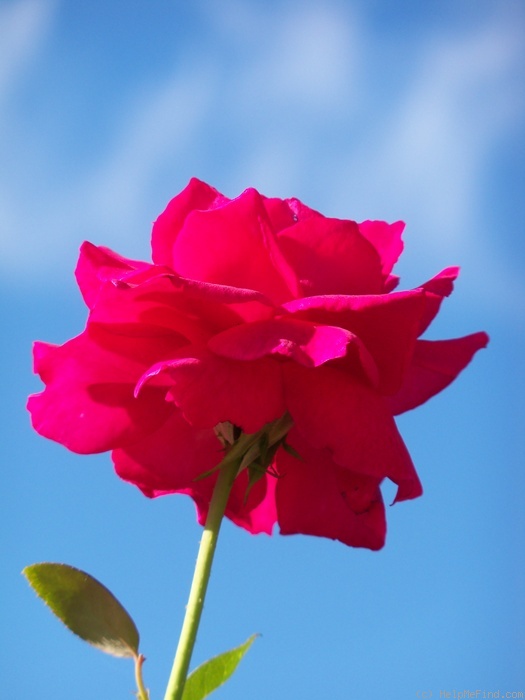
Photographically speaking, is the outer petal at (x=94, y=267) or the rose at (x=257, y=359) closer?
the rose at (x=257, y=359)

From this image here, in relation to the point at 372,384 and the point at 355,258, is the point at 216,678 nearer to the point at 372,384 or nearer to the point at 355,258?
the point at 372,384

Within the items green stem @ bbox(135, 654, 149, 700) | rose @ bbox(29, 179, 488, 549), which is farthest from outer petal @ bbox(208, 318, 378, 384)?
green stem @ bbox(135, 654, 149, 700)

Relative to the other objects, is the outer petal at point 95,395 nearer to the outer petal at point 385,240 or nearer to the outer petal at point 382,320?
the outer petal at point 382,320

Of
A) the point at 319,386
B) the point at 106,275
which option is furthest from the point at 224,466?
the point at 106,275

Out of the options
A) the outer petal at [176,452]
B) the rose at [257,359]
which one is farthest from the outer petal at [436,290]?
the outer petal at [176,452]

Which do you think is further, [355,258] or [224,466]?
[355,258]

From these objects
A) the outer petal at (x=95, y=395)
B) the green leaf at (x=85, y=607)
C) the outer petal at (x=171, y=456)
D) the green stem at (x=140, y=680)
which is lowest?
the green stem at (x=140, y=680)
